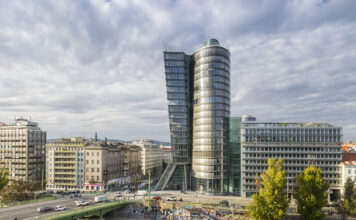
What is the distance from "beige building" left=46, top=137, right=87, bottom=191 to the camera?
462 ft

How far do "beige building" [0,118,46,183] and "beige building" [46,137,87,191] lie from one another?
9.79 meters

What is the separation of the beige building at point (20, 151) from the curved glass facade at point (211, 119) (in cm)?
8642

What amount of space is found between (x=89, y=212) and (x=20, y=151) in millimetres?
86736

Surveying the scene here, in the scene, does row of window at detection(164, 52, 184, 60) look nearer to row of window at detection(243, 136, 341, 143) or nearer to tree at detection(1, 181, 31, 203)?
row of window at detection(243, 136, 341, 143)

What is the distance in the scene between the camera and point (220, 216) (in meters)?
87.2

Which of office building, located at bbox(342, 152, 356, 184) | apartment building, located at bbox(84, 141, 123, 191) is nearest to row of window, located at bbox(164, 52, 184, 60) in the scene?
apartment building, located at bbox(84, 141, 123, 191)

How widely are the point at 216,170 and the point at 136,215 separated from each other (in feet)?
130

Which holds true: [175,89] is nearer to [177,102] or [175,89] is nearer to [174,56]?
[177,102]

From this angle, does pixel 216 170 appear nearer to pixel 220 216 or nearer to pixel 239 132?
pixel 239 132

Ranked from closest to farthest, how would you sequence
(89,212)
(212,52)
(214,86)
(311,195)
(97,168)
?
(311,195), (89,212), (214,86), (212,52), (97,168)

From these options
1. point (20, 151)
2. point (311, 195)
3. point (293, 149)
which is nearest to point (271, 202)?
point (311, 195)

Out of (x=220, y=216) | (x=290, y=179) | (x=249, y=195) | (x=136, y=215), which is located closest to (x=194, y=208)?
(x=220, y=216)

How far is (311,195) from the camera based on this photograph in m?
79.1

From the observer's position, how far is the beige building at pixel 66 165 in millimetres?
140875
